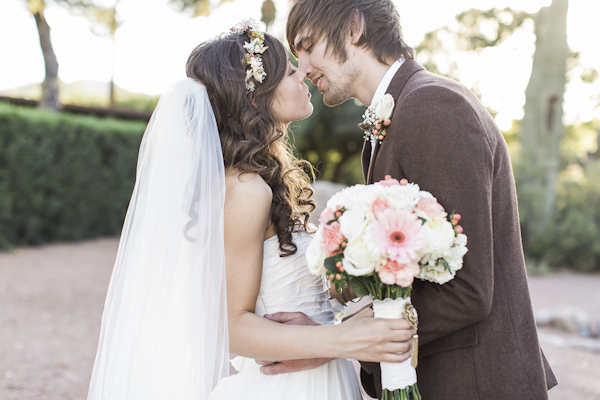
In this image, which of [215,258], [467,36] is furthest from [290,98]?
[467,36]

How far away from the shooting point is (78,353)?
525 cm

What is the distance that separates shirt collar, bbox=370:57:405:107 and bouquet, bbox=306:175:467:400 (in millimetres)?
680

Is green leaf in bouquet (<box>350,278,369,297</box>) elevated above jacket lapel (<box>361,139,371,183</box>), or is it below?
below

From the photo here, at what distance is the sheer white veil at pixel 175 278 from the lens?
6.55 feet

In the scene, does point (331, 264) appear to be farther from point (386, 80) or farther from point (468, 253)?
point (386, 80)

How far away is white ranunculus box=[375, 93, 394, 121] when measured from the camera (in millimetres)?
1833

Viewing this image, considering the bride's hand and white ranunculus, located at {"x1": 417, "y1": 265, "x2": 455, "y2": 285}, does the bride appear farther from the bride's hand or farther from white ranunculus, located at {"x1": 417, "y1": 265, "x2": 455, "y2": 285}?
white ranunculus, located at {"x1": 417, "y1": 265, "x2": 455, "y2": 285}

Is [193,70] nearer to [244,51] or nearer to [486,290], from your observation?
[244,51]

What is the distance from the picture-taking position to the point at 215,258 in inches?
78.5

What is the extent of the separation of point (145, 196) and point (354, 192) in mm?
1087

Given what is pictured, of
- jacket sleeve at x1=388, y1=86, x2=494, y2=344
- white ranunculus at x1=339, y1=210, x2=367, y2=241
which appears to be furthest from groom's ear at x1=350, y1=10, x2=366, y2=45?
white ranunculus at x1=339, y1=210, x2=367, y2=241

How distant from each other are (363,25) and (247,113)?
27.9 inches

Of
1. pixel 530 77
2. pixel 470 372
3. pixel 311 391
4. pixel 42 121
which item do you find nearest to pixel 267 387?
pixel 311 391

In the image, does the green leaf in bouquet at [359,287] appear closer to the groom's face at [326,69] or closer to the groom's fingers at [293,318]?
the groom's fingers at [293,318]
